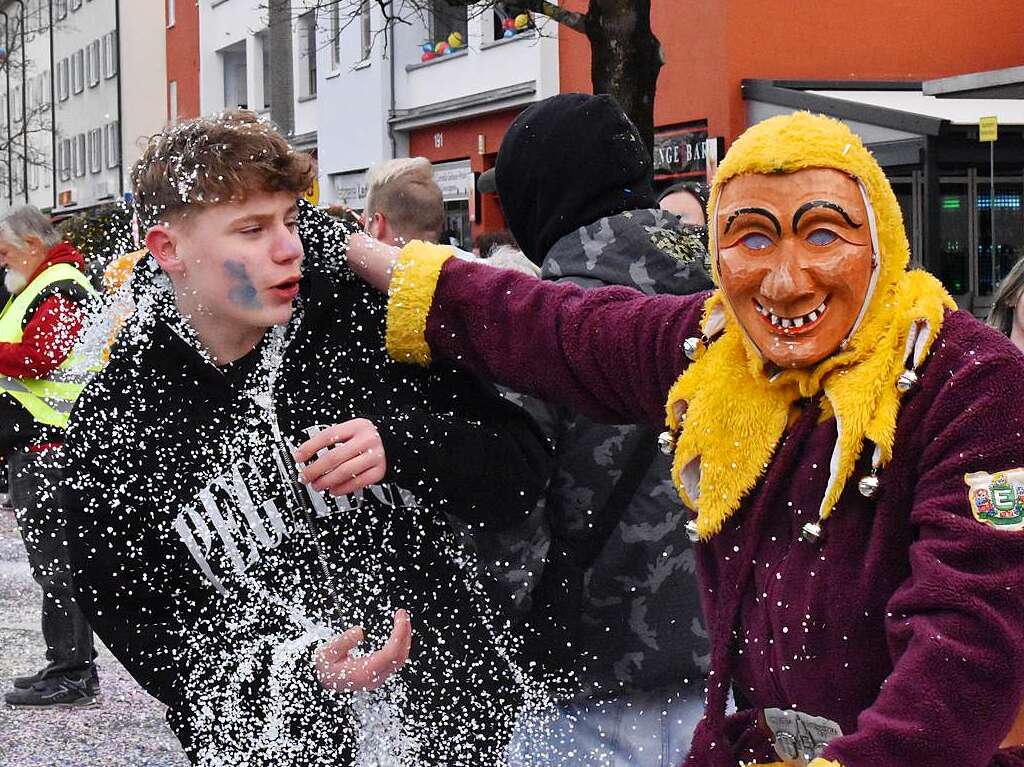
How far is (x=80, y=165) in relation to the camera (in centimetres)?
4672

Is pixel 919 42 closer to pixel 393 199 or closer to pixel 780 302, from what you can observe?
pixel 393 199

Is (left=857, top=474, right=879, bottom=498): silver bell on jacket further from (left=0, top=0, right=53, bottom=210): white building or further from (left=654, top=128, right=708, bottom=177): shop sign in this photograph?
(left=0, top=0, right=53, bottom=210): white building

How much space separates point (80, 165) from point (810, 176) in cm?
4747

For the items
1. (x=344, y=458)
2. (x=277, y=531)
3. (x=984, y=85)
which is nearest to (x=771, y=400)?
(x=344, y=458)

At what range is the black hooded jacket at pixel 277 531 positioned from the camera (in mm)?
2369

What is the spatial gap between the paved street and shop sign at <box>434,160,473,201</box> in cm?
1447

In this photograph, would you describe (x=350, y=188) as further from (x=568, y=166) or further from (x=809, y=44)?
(x=568, y=166)

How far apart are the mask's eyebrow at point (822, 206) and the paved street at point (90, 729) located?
149 inches

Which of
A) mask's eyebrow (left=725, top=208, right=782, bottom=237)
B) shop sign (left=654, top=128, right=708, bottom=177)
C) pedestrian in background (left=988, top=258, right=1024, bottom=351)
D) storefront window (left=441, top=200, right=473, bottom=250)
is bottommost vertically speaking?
pedestrian in background (left=988, top=258, right=1024, bottom=351)

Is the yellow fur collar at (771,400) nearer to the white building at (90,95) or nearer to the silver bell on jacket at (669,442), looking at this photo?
the silver bell on jacket at (669,442)

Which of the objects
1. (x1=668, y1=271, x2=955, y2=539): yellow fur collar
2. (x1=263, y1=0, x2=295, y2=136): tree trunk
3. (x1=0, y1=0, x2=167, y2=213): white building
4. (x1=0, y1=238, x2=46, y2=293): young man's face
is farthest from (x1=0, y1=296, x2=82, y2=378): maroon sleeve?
(x1=0, y1=0, x2=167, y2=213): white building

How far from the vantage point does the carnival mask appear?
1847mm

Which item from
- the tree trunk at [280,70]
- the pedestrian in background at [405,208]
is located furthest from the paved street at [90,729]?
the tree trunk at [280,70]

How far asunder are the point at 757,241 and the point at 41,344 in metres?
4.52
